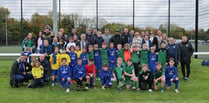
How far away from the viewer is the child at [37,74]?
302 inches

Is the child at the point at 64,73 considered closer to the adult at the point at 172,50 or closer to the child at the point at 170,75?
the child at the point at 170,75

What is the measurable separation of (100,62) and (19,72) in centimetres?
299

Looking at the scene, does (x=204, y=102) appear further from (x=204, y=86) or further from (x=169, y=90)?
(x=204, y=86)

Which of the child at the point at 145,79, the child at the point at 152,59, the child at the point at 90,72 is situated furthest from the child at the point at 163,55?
the child at the point at 90,72

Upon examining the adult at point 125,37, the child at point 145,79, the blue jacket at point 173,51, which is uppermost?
the adult at point 125,37

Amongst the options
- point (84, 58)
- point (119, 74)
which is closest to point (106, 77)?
point (119, 74)

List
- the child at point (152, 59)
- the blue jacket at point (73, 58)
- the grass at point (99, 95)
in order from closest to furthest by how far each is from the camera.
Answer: the grass at point (99, 95)
the blue jacket at point (73, 58)
the child at point (152, 59)

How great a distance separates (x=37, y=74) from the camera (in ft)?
25.3

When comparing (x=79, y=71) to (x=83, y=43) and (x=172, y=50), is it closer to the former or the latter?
(x=83, y=43)

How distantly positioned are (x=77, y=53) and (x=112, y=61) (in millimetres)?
1382

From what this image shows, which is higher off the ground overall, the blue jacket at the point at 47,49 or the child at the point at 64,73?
the blue jacket at the point at 47,49

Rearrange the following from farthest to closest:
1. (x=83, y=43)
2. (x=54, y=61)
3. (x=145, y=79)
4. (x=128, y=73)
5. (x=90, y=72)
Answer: (x=83, y=43), (x=54, y=61), (x=90, y=72), (x=128, y=73), (x=145, y=79)

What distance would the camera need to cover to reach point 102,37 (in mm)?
9703

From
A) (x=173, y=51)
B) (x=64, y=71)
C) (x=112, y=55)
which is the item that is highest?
(x=173, y=51)
